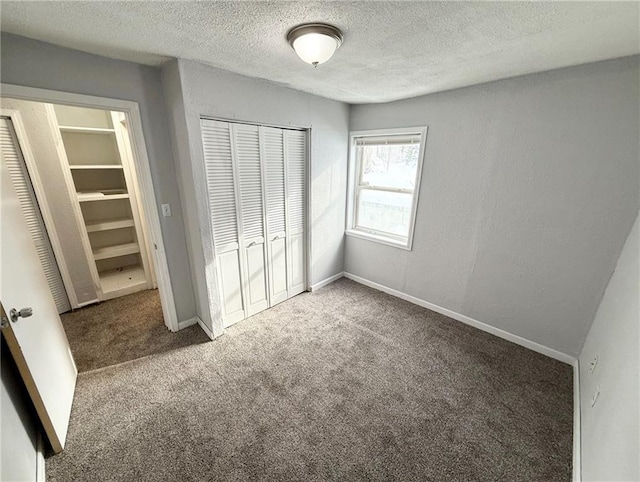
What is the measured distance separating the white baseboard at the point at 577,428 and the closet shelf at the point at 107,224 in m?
4.35

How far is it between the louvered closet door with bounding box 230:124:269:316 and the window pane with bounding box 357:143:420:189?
1464 millimetres

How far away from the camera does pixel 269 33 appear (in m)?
1.36

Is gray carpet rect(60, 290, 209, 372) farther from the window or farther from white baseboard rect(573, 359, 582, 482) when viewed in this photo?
white baseboard rect(573, 359, 582, 482)

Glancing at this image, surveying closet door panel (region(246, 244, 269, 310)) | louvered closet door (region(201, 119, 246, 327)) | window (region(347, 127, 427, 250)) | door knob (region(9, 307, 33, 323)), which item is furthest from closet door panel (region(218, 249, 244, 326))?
window (region(347, 127, 427, 250))

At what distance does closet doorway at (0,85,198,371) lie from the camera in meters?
2.16

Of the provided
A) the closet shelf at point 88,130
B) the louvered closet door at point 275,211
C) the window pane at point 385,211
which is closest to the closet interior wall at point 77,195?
the closet shelf at point 88,130

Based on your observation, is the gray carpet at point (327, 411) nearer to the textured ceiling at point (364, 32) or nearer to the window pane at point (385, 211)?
the window pane at point (385, 211)

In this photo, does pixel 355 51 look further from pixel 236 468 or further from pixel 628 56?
pixel 236 468

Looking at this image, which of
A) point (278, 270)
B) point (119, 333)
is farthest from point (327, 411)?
point (119, 333)

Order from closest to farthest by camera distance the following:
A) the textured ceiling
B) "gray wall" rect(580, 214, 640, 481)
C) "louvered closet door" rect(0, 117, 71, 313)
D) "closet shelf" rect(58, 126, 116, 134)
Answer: "gray wall" rect(580, 214, 640, 481)
the textured ceiling
"louvered closet door" rect(0, 117, 71, 313)
"closet shelf" rect(58, 126, 116, 134)

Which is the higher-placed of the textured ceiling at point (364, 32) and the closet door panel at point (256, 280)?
the textured ceiling at point (364, 32)

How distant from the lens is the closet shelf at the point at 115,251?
3047 mm

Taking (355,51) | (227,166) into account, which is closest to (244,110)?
(227,166)

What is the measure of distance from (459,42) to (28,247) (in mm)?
2782
